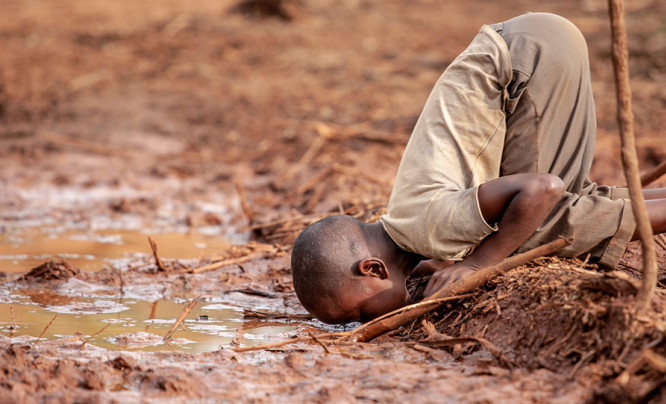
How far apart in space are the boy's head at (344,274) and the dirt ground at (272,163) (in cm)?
16

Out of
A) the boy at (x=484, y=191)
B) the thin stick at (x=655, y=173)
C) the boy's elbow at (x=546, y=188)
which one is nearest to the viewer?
the boy's elbow at (x=546, y=188)

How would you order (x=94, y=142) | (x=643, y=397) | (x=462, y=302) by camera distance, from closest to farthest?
(x=643, y=397), (x=462, y=302), (x=94, y=142)

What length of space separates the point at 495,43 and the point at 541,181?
2.32ft

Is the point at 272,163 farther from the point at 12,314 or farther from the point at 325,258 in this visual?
the point at 325,258

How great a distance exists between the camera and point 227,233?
567cm

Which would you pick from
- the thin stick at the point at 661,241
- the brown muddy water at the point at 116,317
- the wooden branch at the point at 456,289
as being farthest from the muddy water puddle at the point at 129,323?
the thin stick at the point at 661,241

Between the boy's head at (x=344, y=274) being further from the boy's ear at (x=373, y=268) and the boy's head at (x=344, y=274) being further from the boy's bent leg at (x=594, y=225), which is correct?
the boy's bent leg at (x=594, y=225)

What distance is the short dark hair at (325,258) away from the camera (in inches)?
116

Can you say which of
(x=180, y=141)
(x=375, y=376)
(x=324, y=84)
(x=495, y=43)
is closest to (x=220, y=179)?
(x=180, y=141)

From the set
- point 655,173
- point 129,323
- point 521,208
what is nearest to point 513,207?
point 521,208

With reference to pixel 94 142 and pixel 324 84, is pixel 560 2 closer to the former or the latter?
pixel 324 84

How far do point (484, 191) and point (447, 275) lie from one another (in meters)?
0.37

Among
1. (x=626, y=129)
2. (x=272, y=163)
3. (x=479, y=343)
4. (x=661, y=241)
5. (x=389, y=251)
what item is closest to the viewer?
(x=626, y=129)

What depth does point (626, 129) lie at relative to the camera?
2211 mm
